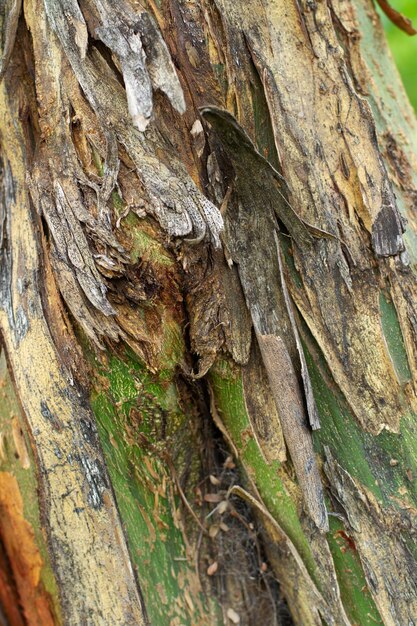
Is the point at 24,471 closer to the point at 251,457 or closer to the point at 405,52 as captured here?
the point at 251,457

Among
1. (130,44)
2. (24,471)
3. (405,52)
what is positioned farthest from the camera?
(405,52)

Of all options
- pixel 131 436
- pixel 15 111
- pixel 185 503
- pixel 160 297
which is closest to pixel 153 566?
pixel 185 503

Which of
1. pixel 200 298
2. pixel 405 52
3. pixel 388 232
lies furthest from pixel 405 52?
pixel 200 298

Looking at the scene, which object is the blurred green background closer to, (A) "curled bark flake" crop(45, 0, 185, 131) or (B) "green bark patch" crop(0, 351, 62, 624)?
(A) "curled bark flake" crop(45, 0, 185, 131)

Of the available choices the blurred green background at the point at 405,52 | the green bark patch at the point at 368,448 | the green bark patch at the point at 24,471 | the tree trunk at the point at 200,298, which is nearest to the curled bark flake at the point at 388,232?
the tree trunk at the point at 200,298

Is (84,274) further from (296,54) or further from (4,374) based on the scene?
(296,54)

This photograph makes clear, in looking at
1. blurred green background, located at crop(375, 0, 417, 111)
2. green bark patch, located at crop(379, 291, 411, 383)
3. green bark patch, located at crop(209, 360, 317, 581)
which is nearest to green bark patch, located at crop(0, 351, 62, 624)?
green bark patch, located at crop(209, 360, 317, 581)

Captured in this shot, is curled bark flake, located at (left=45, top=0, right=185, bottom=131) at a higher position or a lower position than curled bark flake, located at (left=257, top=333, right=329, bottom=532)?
higher

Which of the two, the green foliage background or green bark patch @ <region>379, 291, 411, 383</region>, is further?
the green foliage background
